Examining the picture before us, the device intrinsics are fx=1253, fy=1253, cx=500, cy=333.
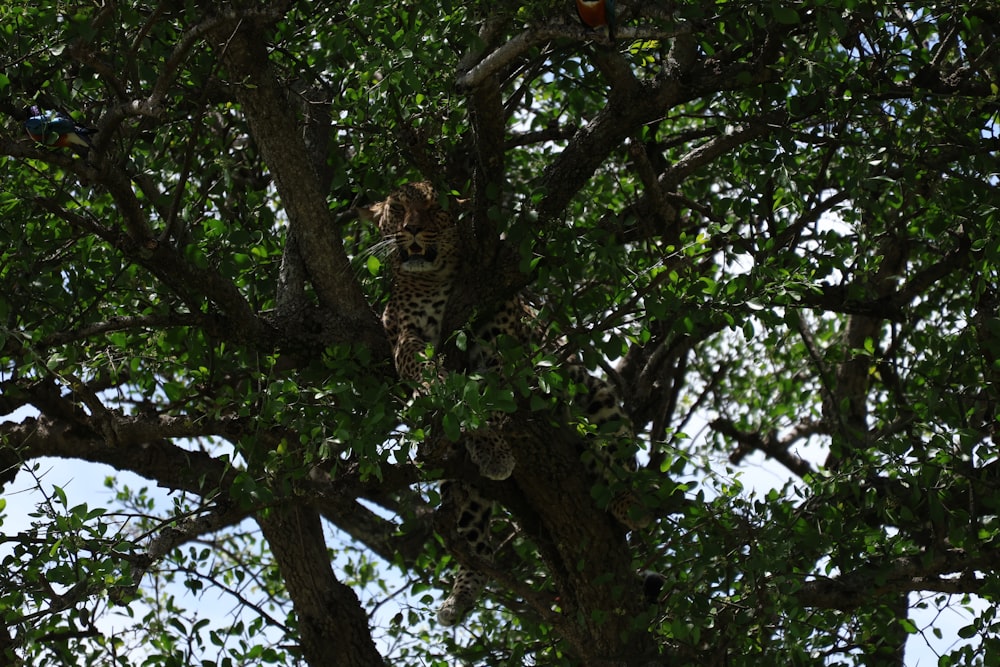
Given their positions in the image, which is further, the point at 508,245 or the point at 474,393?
the point at 508,245

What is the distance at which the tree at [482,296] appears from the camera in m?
5.43

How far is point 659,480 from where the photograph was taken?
599cm

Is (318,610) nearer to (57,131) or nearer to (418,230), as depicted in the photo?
(418,230)

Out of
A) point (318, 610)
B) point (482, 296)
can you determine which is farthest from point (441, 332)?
point (318, 610)

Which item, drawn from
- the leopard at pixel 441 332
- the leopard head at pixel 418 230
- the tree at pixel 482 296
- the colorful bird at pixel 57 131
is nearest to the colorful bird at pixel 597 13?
the tree at pixel 482 296

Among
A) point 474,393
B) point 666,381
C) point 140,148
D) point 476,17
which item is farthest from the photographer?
point 666,381

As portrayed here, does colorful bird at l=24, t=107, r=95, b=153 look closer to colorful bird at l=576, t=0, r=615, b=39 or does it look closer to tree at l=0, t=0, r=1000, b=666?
tree at l=0, t=0, r=1000, b=666

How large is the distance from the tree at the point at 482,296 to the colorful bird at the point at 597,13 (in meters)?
0.14

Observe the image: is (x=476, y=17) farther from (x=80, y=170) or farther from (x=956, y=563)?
(x=956, y=563)

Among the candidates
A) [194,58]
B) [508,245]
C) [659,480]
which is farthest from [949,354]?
[194,58]

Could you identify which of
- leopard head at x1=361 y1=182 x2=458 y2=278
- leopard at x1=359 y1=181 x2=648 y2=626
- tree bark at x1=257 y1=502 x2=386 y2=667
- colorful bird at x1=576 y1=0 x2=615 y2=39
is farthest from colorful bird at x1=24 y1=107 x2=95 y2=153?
tree bark at x1=257 y1=502 x2=386 y2=667

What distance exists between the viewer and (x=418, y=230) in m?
7.11

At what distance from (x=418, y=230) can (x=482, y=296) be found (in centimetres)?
112

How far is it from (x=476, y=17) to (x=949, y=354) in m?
2.93
